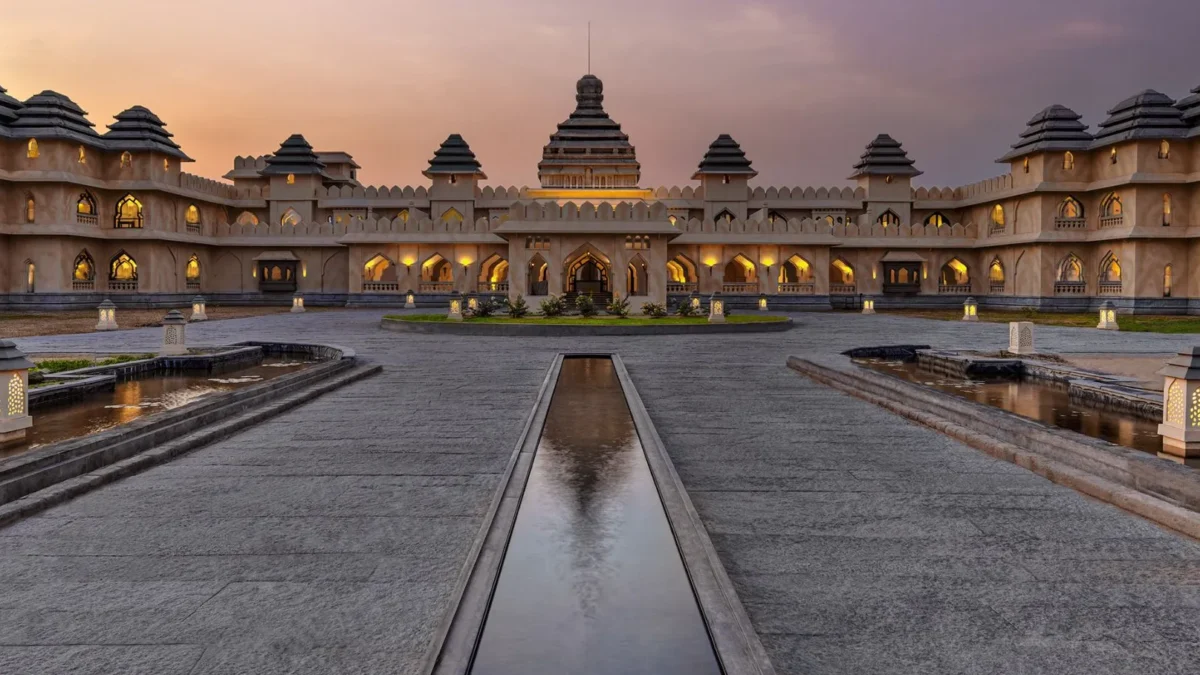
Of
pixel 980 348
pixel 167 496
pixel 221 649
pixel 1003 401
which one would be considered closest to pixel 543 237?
pixel 980 348

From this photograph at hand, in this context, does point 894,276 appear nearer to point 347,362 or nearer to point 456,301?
point 456,301

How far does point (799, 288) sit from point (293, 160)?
32.4m

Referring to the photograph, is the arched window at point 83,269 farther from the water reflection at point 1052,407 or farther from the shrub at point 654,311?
the water reflection at point 1052,407

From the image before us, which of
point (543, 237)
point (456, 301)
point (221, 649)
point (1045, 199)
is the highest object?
point (1045, 199)

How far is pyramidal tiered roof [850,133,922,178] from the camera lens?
44406mm

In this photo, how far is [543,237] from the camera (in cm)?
2870

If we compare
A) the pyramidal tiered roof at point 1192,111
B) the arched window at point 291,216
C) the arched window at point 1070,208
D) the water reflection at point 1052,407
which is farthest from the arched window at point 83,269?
the pyramidal tiered roof at point 1192,111

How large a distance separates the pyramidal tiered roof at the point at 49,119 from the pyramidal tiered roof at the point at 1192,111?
49.5m

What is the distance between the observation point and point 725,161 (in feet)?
146

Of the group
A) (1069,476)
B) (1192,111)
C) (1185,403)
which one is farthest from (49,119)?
(1192,111)

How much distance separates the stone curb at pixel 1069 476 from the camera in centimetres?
404

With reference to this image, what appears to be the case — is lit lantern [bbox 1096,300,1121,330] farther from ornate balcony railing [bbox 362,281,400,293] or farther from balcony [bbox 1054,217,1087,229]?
ornate balcony railing [bbox 362,281,400,293]

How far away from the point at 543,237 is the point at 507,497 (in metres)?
24.9

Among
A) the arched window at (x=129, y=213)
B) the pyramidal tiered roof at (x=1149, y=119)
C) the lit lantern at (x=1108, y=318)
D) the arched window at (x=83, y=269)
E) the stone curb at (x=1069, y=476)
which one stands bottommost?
the stone curb at (x=1069, y=476)
